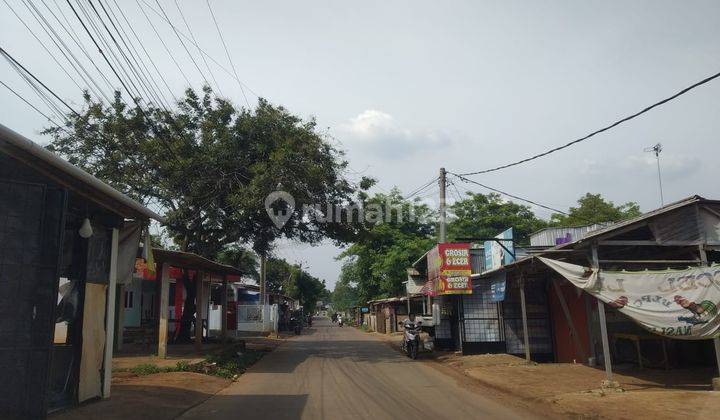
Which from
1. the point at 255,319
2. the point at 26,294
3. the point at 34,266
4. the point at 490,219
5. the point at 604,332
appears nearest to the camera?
the point at 26,294

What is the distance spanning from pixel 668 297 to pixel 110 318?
10556 mm

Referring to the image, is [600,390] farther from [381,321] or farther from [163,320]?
[381,321]

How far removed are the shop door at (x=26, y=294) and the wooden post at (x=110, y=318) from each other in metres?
2.97

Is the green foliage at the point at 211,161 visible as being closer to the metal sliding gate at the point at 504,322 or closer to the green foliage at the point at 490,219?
the metal sliding gate at the point at 504,322

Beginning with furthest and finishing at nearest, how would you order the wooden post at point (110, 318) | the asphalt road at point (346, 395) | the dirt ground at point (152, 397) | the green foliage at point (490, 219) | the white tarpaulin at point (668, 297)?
the green foliage at point (490, 219), the white tarpaulin at point (668, 297), the wooden post at point (110, 318), the asphalt road at point (346, 395), the dirt ground at point (152, 397)

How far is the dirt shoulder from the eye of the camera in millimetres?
8406

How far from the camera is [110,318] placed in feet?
31.1

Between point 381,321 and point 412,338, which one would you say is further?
point 381,321

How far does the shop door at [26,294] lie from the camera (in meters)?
6.25

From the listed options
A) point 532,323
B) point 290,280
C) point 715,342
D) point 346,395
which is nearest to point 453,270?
point 532,323

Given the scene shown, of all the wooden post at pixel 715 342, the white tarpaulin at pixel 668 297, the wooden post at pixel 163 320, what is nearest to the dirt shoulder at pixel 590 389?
the wooden post at pixel 715 342

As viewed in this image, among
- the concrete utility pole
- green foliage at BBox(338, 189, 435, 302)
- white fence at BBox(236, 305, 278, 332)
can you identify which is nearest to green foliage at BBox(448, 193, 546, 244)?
green foliage at BBox(338, 189, 435, 302)

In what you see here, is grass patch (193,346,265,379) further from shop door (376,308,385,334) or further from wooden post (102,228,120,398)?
shop door (376,308,385,334)

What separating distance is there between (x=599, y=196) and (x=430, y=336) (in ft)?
94.5
